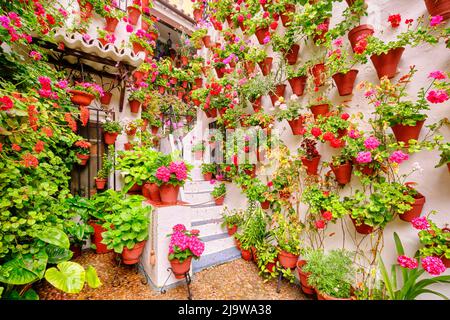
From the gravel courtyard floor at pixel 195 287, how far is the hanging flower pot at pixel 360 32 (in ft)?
10.3

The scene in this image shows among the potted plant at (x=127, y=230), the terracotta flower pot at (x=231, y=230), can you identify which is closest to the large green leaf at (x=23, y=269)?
the potted plant at (x=127, y=230)

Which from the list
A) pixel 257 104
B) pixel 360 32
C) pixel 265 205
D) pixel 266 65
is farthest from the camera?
pixel 257 104

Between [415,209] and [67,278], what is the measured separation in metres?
3.16

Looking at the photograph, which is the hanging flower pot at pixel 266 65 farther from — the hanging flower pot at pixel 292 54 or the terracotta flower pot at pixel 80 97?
the terracotta flower pot at pixel 80 97

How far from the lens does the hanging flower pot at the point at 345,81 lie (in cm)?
211

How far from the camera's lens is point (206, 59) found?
5.11 meters

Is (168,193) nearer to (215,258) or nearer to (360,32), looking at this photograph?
(215,258)

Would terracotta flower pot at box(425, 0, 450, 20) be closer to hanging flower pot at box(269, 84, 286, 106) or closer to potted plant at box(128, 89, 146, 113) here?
hanging flower pot at box(269, 84, 286, 106)

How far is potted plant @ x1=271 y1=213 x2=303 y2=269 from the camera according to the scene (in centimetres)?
246

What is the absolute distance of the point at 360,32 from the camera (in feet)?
6.60

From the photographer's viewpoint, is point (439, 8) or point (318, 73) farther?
point (318, 73)

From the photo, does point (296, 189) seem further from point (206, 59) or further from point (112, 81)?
point (206, 59)

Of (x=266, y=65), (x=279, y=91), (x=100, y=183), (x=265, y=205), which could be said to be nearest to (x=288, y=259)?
(x=265, y=205)
